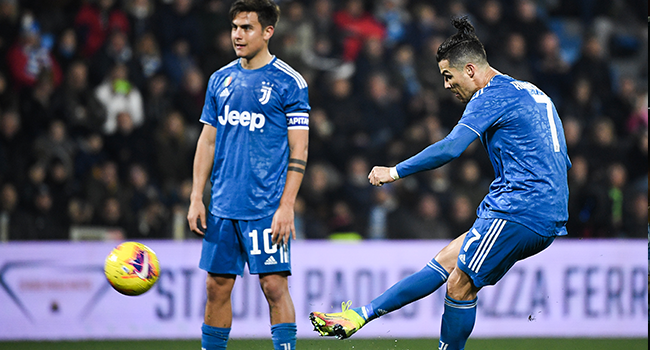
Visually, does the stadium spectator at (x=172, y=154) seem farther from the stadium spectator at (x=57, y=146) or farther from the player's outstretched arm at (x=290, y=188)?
the player's outstretched arm at (x=290, y=188)

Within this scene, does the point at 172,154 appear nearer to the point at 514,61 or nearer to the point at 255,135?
the point at 514,61

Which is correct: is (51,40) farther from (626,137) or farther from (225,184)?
(626,137)

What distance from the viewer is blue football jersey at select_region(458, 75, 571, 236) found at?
4105 mm

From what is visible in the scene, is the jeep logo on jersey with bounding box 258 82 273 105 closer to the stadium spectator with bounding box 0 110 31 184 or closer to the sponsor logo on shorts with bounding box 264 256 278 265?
the sponsor logo on shorts with bounding box 264 256 278 265

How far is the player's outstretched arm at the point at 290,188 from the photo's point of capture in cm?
441

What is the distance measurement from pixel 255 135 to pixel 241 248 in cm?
67

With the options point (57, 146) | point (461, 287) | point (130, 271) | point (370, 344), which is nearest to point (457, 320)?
point (461, 287)

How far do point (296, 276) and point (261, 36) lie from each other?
3.67 metres

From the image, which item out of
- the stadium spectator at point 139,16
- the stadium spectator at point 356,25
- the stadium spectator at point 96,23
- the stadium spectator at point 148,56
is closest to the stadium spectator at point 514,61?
the stadium spectator at point 356,25

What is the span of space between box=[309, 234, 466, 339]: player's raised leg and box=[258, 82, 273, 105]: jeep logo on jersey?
49.3 inches

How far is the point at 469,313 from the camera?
4.26 m

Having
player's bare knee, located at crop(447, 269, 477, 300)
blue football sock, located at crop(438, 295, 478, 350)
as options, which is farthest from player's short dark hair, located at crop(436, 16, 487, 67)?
blue football sock, located at crop(438, 295, 478, 350)

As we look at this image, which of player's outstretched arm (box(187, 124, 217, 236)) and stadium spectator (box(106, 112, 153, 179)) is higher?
player's outstretched arm (box(187, 124, 217, 236))

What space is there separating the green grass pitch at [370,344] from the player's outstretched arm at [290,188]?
238 centimetres
